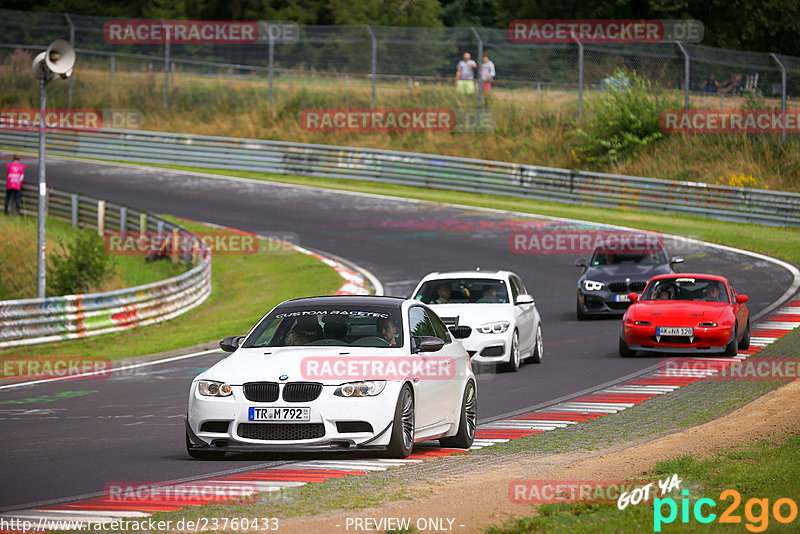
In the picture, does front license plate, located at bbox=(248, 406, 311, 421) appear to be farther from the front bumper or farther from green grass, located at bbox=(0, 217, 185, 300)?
green grass, located at bbox=(0, 217, 185, 300)

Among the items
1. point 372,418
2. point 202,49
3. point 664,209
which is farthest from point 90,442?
point 202,49

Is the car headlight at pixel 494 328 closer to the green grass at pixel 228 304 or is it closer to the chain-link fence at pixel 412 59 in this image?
the green grass at pixel 228 304

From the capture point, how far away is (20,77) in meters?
54.7

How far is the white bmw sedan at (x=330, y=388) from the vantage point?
9.69 meters

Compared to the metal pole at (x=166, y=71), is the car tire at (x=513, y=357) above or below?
below

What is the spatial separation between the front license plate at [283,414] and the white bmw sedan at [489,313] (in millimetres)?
7708

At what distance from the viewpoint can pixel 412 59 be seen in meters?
45.2

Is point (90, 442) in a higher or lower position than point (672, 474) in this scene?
lower

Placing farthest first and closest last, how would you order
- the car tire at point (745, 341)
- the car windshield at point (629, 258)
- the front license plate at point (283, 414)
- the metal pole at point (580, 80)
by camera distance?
1. the metal pole at point (580, 80)
2. the car windshield at point (629, 258)
3. the car tire at point (745, 341)
4. the front license plate at point (283, 414)

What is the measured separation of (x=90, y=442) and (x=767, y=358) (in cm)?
1029

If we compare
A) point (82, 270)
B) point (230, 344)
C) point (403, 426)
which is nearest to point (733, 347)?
point (403, 426)

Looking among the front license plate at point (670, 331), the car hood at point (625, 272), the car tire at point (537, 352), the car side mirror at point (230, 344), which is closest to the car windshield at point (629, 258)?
the car hood at point (625, 272)

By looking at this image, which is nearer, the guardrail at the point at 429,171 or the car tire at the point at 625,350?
the car tire at the point at 625,350

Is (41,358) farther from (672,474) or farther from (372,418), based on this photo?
(672,474)
